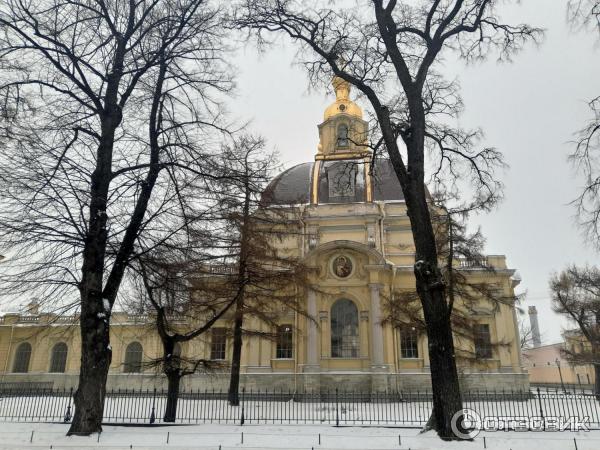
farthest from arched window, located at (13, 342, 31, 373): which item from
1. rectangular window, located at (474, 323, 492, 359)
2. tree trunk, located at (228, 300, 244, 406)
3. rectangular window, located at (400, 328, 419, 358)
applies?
rectangular window, located at (474, 323, 492, 359)

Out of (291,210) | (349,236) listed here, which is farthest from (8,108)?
(349,236)

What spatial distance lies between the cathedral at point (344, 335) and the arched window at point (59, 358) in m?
0.07

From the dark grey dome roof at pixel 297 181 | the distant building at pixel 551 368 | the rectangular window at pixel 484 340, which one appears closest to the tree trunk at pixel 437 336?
the rectangular window at pixel 484 340

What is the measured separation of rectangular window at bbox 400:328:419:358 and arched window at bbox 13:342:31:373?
27746 mm

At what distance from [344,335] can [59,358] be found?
21.6 meters

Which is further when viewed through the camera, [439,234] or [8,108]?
[439,234]

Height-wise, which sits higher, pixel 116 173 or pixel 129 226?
pixel 116 173

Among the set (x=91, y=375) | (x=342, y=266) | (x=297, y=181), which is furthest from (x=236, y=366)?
(x=297, y=181)

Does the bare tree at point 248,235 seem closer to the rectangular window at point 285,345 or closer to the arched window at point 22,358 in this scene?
the rectangular window at point 285,345

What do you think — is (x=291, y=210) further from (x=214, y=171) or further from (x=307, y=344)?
(x=307, y=344)

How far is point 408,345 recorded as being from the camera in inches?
1158

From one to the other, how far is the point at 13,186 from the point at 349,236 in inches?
978

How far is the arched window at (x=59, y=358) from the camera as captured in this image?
3400 centimetres

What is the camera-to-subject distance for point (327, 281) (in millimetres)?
29797
